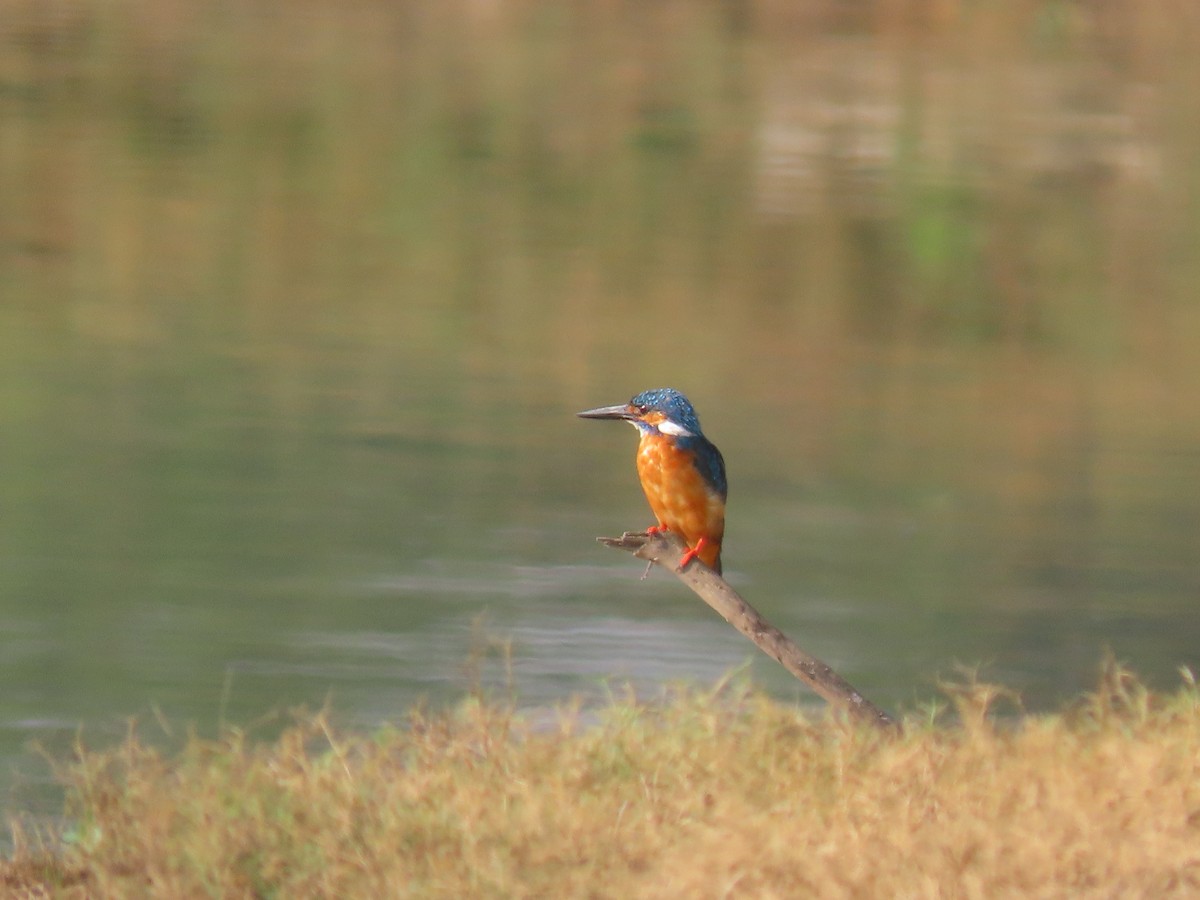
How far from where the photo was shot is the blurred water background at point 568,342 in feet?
19.2

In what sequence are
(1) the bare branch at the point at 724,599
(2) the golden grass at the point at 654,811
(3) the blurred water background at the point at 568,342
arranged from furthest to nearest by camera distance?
(3) the blurred water background at the point at 568,342, (1) the bare branch at the point at 724,599, (2) the golden grass at the point at 654,811

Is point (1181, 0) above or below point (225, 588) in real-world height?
above

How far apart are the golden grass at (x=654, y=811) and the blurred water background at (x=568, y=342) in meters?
0.55

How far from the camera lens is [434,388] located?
8906 mm

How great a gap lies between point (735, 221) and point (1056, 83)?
17.2 ft

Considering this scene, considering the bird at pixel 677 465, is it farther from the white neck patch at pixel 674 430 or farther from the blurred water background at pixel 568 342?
the blurred water background at pixel 568 342

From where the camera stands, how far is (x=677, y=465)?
13.0 feet

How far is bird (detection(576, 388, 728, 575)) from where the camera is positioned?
3.95 m

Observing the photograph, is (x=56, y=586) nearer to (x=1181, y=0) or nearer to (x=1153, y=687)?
(x=1153, y=687)

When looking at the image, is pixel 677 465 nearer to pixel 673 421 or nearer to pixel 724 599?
pixel 673 421

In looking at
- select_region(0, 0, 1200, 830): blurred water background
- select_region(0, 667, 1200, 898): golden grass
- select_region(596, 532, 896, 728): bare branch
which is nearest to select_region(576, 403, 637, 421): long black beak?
select_region(596, 532, 896, 728): bare branch

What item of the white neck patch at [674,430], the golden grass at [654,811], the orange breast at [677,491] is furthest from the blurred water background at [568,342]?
the white neck patch at [674,430]

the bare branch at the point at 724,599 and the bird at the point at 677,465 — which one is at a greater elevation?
the bird at the point at 677,465

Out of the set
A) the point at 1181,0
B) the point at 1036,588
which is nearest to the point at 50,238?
the point at 1036,588
